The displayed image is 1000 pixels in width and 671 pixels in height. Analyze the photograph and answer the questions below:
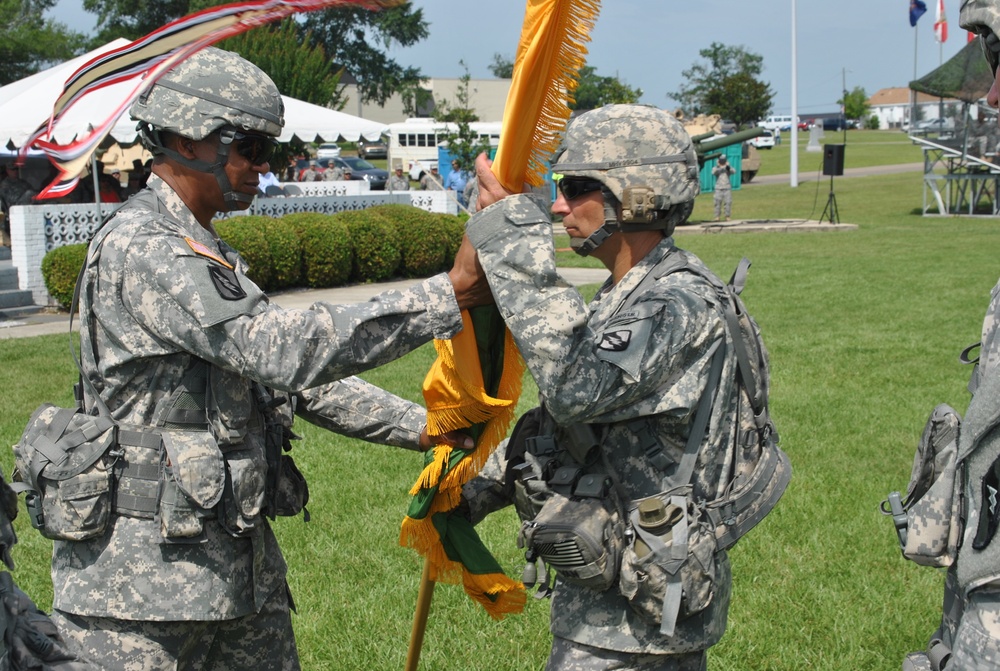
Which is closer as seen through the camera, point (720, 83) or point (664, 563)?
point (664, 563)

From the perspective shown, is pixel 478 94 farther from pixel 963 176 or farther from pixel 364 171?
pixel 963 176

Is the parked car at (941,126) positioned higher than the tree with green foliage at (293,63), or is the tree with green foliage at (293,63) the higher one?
the tree with green foliage at (293,63)

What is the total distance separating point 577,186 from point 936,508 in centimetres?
134

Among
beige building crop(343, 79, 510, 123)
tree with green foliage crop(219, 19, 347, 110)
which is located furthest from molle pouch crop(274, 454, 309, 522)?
beige building crop(343, 79, 510, 123)

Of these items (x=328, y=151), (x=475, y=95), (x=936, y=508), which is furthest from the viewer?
(x=475, y=95)

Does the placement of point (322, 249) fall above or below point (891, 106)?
below

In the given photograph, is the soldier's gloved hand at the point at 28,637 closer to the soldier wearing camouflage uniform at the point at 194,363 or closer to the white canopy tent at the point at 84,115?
the soldier wearing camouflage uniform at the point at 194,363

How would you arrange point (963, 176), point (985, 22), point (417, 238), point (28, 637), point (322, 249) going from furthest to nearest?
point (963, 176)
point (417, 238)
point (322, 249)
point (28, 637)
point (985, 22)

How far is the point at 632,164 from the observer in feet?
10.2

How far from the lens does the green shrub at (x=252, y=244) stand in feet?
52.5

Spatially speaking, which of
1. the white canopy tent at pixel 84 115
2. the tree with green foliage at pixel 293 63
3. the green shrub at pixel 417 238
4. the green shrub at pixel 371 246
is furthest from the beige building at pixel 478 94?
the green shrub at pixel 371 246

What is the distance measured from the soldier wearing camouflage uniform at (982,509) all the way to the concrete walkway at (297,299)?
9161mm

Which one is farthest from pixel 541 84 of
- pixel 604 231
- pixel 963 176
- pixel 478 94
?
pixel 478 94

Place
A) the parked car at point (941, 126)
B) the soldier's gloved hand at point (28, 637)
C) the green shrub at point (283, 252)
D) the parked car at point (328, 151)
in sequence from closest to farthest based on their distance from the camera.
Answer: the soldier's gloved hand at point (28, 637) < the green shrub at point (283, 252) < the parked car at point (941, 126) < the parked car at point (328, 151)
